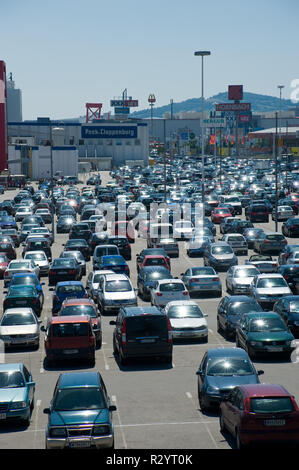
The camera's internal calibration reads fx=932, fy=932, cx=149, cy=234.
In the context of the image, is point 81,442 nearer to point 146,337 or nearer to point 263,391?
point 263,391

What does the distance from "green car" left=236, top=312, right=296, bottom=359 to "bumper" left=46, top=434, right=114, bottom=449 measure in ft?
29.6

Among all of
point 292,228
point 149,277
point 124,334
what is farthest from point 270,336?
point 292,228

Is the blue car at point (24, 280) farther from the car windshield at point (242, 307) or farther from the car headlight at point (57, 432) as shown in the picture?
the car headlight at point (57, 432)

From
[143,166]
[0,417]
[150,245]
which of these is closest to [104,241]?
[150,245]

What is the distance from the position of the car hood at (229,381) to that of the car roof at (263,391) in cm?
237

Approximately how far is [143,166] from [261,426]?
14553 cm

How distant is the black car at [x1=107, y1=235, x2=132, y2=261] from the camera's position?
47062 millimetres

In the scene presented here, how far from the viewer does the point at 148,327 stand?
23.2 metres

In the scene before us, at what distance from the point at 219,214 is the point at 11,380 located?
46179 millimetres

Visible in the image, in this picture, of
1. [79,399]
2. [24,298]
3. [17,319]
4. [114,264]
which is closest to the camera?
[79,399]

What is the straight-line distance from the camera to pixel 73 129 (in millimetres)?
161375

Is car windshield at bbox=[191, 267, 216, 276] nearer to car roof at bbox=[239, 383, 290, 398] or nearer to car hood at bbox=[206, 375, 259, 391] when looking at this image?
car hood at bbox=[206, 375, 259, 391]

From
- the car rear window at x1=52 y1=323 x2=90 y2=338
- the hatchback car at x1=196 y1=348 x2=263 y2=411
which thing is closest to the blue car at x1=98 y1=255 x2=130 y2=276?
the car rear window at x1=52 y1=323 x2=90 y2=338
